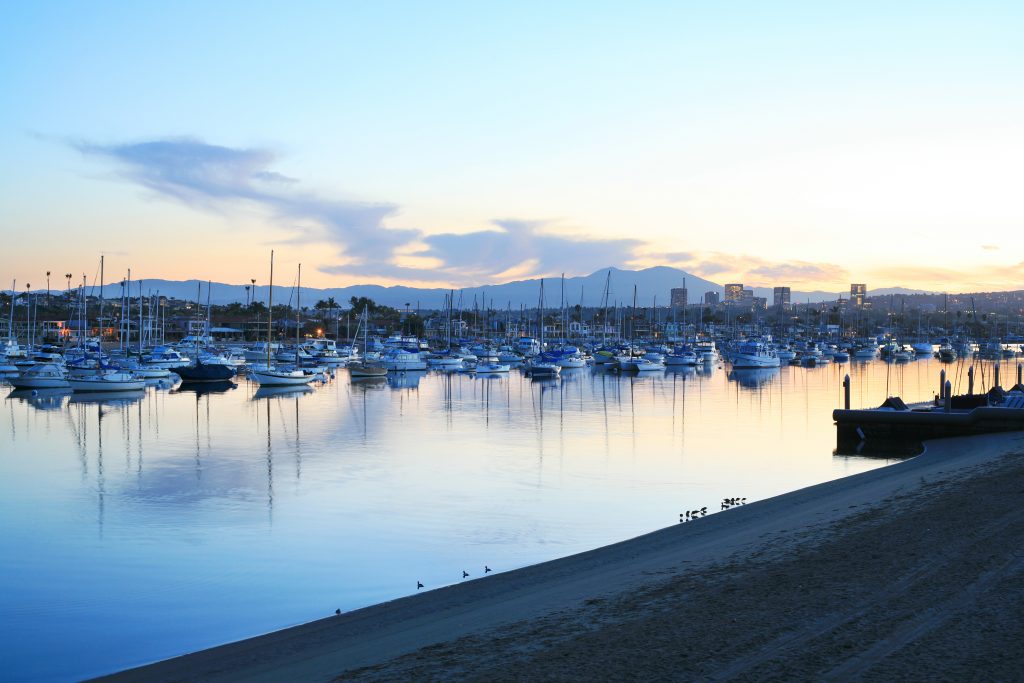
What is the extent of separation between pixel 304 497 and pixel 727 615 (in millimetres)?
14347

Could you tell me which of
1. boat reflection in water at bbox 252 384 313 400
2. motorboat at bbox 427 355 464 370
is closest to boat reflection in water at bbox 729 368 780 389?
motorboat at bbox 427 355 464 370

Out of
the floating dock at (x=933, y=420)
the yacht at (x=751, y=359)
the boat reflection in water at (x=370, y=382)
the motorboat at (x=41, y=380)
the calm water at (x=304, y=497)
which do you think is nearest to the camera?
the calm water at (x=304, y=497)

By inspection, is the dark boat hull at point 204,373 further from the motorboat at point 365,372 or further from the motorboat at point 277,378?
the motorboat at point 365,372

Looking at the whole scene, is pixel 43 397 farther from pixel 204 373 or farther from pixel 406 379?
pixel 406 379

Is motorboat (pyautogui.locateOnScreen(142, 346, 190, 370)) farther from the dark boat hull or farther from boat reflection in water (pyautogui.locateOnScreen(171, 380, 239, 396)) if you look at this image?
boat reflection in water (pyautogui.locateOnScreen(171, 380, 239, 396))

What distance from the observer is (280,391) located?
56844 millimetres

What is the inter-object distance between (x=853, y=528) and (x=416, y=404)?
36548 mm

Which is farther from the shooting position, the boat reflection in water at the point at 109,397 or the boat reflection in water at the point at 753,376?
the boat reflection in water at the point at 753,376

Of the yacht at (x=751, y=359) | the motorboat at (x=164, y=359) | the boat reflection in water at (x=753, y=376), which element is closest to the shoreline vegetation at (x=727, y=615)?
the boat reflection in water at (x=753, y=376)

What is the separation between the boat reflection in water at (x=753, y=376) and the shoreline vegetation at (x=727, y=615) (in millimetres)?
51332

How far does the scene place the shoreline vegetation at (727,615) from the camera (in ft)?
22.7

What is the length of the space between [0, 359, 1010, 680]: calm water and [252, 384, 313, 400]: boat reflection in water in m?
7.76

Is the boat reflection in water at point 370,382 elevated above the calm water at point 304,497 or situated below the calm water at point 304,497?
below

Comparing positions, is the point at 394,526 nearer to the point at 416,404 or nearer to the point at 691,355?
the point at 416,404
